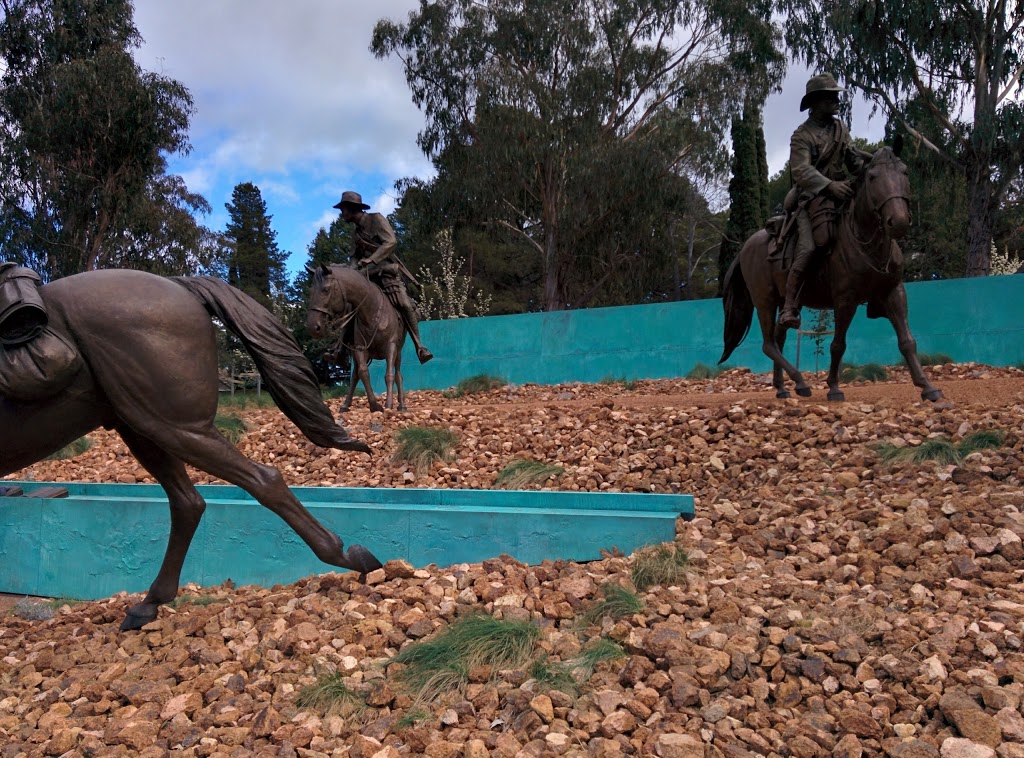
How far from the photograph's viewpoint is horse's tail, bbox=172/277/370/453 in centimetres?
383

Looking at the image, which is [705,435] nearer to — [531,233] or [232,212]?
[531,233]

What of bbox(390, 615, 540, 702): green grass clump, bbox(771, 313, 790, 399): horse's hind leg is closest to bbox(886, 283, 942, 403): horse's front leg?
bbox(771, 313, 790, 399): horse's hind leg

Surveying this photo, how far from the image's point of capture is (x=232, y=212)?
152ft

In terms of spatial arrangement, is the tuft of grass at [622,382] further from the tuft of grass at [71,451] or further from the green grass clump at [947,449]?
the green grass clump at [947,449]

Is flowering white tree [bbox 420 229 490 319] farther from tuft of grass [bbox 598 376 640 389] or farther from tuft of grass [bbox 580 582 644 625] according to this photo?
tuft of grass [bbox 580 582 644 625]

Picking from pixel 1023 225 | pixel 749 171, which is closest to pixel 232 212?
pixel 749 171

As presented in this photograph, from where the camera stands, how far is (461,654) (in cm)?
318

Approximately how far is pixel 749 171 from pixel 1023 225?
331 inches

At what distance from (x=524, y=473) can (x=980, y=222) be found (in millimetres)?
16289

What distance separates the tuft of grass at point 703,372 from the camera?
13.8 m

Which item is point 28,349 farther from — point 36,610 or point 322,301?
point 322,301

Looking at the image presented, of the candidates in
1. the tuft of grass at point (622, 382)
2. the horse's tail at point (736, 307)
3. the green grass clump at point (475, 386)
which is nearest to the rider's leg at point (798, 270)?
the horse's tail at point (736, 307)

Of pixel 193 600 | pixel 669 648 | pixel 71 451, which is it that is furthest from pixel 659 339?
pixel 669 648

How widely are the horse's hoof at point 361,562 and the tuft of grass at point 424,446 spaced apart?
3.42m
